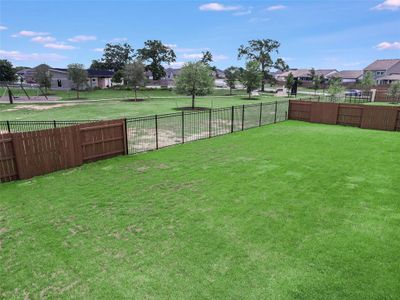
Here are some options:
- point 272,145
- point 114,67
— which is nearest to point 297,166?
point 272,145

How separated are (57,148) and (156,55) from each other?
72.0 meters

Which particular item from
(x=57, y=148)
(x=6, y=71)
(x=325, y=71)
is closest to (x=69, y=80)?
(x=6, y=71)

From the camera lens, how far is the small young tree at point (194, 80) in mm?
32969

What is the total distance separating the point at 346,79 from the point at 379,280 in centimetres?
10990

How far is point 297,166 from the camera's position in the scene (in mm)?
11078

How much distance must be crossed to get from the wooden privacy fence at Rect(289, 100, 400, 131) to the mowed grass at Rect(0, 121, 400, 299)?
33.3 ft

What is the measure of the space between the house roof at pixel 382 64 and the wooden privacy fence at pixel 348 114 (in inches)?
2936

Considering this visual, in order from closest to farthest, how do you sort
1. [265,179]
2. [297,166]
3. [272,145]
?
[265,179] < [297,166] < [272,145]

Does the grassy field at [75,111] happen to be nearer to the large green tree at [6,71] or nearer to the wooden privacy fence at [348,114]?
the wooden privacy fence at [348,114]

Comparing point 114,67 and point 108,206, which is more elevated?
point 114,67

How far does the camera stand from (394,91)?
37.4 meters

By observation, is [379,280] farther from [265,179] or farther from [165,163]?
[165,163]

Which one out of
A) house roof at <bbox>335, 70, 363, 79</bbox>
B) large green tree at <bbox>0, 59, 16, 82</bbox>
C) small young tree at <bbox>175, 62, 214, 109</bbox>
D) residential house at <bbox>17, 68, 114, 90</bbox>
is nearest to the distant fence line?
small young tree at <bbox>175, 62, 214, 109</bbox>

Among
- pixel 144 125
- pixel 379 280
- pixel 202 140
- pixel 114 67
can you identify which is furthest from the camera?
pixel 114 67
